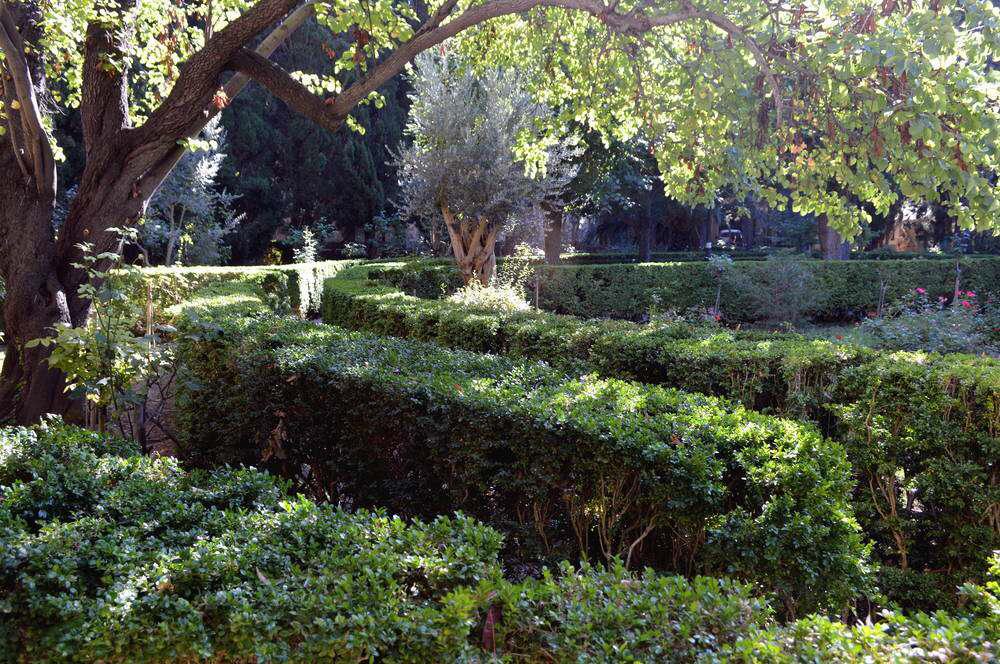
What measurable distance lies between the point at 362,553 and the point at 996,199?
14.3 ft

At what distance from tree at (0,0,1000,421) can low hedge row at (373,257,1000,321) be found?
8.59m

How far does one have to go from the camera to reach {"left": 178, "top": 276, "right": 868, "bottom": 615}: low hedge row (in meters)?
2.49

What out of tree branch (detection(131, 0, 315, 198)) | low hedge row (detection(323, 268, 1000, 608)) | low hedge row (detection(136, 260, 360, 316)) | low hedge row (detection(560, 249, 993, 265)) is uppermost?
tree branch (detection(131, 0, 315, 198))

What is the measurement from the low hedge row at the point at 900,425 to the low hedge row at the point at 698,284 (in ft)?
34.7

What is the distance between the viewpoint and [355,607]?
158cm

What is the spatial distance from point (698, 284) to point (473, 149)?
7.02 meters

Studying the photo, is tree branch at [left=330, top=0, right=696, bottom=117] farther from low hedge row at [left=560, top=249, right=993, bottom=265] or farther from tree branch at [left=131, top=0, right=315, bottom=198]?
low hedge row at [left=560, top=249, right=993, bottom=265]

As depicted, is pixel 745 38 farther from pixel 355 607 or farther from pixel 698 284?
pixel 698 284

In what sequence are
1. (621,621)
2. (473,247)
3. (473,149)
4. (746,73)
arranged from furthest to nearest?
1. (473,247)
2. (473,149)
3. (746,73)
4. (621,621)

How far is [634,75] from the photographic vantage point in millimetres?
6812

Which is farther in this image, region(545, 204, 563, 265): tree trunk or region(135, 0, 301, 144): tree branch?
region(545, 204, 563, 265): tree trunk

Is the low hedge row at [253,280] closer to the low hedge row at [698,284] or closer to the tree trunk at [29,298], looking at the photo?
the low hedge row at [698,284]

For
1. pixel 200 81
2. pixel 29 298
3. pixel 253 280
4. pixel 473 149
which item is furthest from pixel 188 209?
pixel 200 81

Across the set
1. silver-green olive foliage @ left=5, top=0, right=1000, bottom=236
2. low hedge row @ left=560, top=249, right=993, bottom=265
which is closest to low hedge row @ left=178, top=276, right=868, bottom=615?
silver-green olive foliage @ left=5, top=0, right=1000, bottom=236
